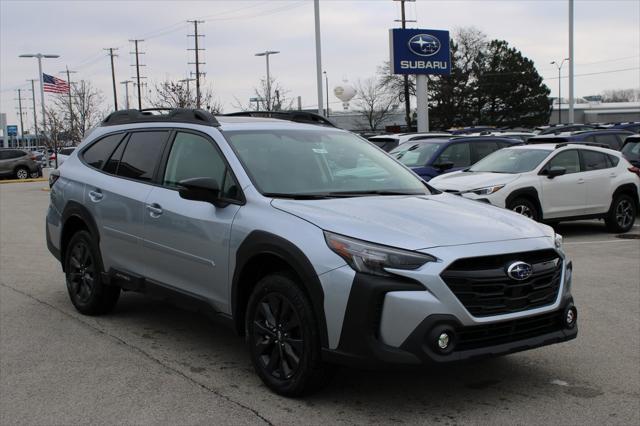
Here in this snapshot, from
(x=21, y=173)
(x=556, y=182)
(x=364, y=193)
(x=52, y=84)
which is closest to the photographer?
(x=364, y=193)

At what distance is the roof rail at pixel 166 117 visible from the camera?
5.46 meters

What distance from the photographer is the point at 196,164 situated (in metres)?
5.39

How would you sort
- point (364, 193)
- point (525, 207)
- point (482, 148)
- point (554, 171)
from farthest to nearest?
point (482, 148)
point (554, 171)
point (525, 207)
point (364, 193)

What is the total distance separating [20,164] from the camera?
3734cm

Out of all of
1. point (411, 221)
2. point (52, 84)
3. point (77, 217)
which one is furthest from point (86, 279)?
point (52, 84)

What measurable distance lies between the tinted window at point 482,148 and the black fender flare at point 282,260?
35.9ft

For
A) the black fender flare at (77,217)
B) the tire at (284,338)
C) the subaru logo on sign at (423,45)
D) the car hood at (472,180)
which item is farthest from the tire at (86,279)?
the subaru logo on sign at (423,45)

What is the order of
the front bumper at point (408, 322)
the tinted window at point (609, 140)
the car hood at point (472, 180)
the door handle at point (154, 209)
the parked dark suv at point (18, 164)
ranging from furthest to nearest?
1. the parked dark suv at point (18, 164)
2. the tinted window at point (609, 140)
3. the car hood at point (472, 180)
4. the door handle at point (154, 209)
5. the front bumper at point (408, 322)

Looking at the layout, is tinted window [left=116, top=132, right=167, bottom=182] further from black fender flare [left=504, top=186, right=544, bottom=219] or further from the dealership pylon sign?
the dealership pylon sign

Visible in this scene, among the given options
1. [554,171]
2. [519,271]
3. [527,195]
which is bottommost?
[527,195]

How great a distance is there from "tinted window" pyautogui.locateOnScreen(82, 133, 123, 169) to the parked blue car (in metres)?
8.14

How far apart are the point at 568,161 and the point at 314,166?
841 cm

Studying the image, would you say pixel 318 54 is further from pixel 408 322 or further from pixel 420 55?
pixel 408 322

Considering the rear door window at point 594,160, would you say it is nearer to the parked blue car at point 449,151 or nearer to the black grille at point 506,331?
the parked blue car at point 449,151
